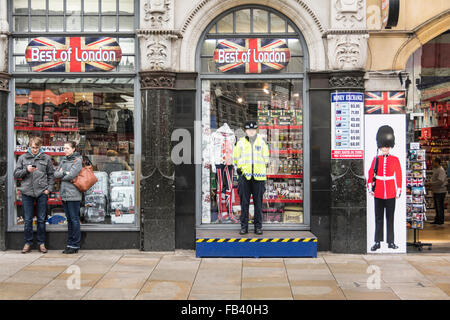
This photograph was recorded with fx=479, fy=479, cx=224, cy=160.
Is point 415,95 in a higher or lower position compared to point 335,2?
lower

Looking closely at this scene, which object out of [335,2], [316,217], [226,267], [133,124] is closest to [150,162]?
[133,124]

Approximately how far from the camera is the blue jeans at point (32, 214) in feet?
29.2

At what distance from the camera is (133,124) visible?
939 cm

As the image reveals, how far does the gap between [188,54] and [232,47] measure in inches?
35.0

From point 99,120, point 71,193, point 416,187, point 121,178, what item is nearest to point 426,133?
point 416,187

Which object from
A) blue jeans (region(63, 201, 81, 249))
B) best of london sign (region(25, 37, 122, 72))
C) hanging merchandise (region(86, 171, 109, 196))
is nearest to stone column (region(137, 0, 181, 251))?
best of london sign (region(25, 37, 122, 72))

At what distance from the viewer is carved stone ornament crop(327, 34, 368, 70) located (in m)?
8.92

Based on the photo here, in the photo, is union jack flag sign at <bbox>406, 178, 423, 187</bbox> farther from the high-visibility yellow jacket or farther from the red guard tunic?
the high-visibility yellow jacket

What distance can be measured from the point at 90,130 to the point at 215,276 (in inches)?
162

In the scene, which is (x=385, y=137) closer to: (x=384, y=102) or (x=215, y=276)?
(x=384, y=102)

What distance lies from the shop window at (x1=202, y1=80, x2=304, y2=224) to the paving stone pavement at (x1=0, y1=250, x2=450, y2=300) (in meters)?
1.21

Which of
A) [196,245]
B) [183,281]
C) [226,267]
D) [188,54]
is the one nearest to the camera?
[183,281]

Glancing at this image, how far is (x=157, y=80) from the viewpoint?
9008 millimetres

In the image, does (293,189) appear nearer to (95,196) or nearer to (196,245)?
(196,245)
